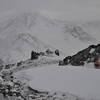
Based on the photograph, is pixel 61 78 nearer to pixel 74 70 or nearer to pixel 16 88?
pixel 74 70

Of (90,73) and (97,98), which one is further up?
(90,73)

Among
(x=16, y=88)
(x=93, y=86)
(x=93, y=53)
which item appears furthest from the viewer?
(x=93, y=53)

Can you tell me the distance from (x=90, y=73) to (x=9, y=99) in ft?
17.7

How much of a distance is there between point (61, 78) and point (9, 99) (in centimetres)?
362

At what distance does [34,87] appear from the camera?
835 inches

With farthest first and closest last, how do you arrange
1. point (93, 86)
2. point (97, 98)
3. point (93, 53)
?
point (93, 53) → point (93, 86) → point (97, 98)

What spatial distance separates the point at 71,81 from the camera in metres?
19.9

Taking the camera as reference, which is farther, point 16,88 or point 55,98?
point 16,88

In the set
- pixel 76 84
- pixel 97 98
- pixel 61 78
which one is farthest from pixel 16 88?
pixel 97 98

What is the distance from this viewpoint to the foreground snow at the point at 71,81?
1798 centimetres

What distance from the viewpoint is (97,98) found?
55.6ft

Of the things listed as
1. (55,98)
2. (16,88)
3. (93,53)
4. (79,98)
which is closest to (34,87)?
(16,88)

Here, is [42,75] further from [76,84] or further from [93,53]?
[93,53]

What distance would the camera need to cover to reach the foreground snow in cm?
1798
